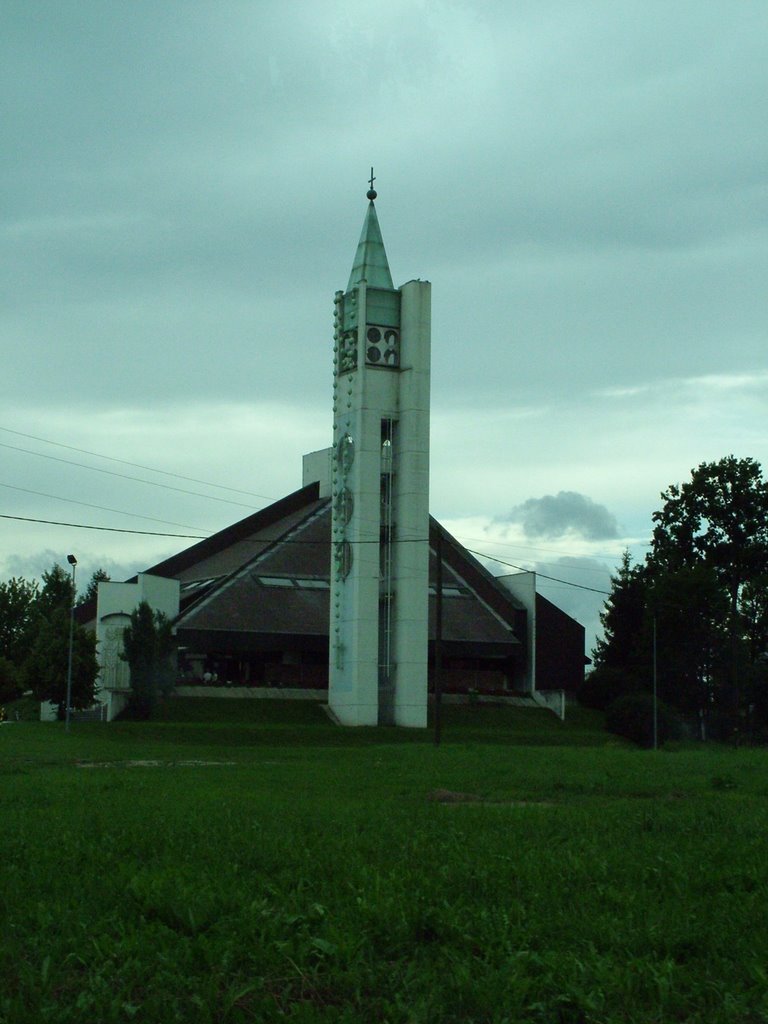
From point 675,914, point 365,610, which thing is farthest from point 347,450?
point 675,914

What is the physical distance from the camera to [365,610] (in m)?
56.9

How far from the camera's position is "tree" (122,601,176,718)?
57.8 metres

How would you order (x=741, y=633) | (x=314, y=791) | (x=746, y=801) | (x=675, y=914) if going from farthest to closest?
1. (x=741, y=633)
2. (x=314, y=791)
3. (x=746, y=801)
4. (x=675, y=914)

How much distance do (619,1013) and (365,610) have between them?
50.9m

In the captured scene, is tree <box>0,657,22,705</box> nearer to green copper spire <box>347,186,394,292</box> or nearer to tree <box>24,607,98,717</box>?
tree <box>24,607,98,717</box>

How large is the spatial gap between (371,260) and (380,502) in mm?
11247

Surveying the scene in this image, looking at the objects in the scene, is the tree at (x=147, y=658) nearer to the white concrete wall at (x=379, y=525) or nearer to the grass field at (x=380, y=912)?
the white concrete wall at (x=379, y=525)

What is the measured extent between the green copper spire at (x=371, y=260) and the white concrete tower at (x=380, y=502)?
7 centimetres

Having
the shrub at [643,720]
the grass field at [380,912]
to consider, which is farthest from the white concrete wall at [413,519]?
the grass field at [380,912]

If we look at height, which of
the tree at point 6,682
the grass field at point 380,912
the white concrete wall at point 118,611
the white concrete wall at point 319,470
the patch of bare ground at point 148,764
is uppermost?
the white concrete wall at point 319,470

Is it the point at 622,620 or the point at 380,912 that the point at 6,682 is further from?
the point at 380,912

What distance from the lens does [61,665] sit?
57.4m

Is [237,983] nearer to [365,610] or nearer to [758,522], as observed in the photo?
[365,610]

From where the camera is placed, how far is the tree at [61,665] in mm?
57344
